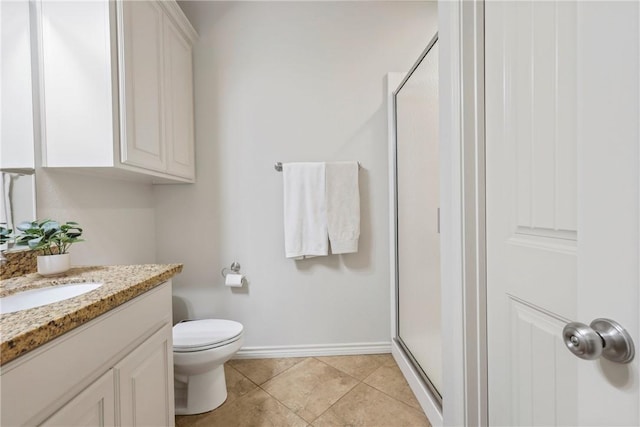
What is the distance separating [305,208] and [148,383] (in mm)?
1226

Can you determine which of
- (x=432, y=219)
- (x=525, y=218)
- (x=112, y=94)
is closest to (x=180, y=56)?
(x=112, y=94)

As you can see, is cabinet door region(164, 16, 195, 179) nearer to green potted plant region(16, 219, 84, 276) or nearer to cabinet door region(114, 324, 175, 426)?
green potted plant region(16, 219, 84, 276)

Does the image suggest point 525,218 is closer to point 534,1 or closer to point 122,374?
point 534,1

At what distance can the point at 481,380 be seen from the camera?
2.80ft

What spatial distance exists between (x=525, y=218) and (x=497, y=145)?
0.23 m

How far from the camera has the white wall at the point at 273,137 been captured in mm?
1905

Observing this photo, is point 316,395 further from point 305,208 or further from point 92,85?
point 92,85

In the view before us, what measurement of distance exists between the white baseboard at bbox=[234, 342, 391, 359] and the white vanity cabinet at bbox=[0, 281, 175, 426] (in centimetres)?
87

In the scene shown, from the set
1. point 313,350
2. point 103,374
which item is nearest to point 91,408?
point 103,374

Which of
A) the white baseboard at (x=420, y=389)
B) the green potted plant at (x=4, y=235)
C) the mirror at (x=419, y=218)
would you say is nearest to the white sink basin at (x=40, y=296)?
the green potted plant at (x=4, y=235)

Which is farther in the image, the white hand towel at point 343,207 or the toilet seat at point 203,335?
the white hand towel at point 343,207

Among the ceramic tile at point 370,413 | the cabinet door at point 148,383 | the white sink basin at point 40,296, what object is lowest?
the ceramic tile at point 370,413

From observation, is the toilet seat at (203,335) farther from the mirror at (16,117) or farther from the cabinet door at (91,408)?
the mirror at (16,117)

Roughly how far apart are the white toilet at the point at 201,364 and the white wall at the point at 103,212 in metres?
0.58
